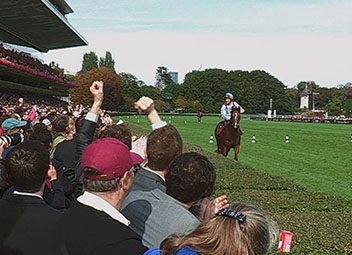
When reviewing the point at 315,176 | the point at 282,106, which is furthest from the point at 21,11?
the point at 282,106

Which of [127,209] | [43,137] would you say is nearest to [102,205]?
[127,209]

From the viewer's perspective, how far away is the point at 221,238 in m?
2.60

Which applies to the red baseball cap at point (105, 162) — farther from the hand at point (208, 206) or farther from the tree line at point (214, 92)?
the tree line at point (214, 92)

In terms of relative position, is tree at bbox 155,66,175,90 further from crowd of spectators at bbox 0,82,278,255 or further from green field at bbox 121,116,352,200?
crowd of spectators at bbox 0,82,278,255

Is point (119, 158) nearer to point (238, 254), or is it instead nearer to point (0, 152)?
point (238, 254)

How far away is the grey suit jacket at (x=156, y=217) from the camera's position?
11.9ft

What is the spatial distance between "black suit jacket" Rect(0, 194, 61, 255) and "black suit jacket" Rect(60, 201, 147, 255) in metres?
0.56

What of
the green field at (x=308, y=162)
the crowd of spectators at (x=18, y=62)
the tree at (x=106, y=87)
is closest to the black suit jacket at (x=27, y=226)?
the green field at (x=308, y=162)

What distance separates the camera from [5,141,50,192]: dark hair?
4328 millimetres

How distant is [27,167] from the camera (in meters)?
4.37

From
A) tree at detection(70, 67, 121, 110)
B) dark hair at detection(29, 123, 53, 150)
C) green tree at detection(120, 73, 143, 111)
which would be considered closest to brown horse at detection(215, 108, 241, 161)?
dark hair at detection(29, 123, 53, 150)

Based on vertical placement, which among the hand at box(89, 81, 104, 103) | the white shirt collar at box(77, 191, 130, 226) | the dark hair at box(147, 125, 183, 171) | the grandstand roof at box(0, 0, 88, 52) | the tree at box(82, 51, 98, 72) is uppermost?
the tree at box(82, 51, 98, 72)

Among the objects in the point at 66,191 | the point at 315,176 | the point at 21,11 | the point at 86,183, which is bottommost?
the point at 315,176

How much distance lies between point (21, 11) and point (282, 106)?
83.6m
